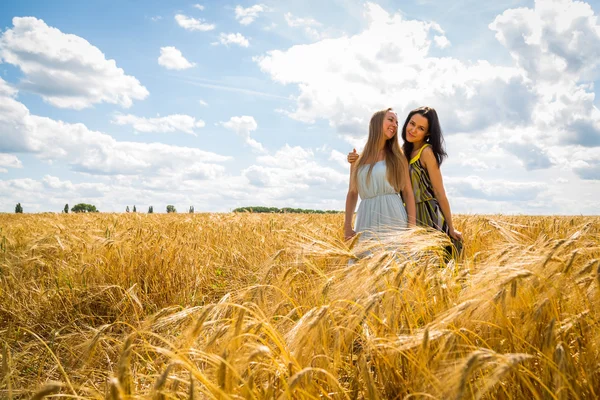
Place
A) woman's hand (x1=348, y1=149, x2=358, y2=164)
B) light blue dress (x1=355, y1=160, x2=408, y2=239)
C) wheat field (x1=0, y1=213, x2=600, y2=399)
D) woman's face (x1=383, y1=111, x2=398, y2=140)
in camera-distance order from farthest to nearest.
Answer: woman's hand (x1=348, y1=149, x2=358, y2=164), woman's face (x1=383, y1=111, x2=398, y2=140), light blue dress (x1=355, y1=160, x2=408, y2=239), wheat field (x1=0, y1=213, x2=600, y2=399)

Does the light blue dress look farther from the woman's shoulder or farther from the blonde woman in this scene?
the woman's shoulder

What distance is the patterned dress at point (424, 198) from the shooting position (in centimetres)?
391

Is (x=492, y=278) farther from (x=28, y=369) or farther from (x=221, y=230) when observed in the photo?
(x=221, y=230)

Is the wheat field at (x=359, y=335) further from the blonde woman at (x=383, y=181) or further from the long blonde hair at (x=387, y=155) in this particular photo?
the long blonde hair at (x=387, y=155)

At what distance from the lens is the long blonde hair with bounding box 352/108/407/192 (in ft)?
12.3

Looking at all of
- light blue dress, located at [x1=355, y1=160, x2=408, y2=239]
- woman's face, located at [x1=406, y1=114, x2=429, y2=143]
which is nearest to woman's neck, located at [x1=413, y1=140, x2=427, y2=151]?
woman's face, located at [x1=406, y1=114, x2=429, y2=143]

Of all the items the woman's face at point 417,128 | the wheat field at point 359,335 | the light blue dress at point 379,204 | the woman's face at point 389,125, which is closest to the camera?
the wheat field at point 359,335

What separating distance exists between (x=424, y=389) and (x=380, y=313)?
0.57 m

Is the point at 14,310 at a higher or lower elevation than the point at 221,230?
lower

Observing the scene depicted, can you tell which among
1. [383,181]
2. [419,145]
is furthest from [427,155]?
[383,181]

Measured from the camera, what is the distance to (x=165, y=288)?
12.9 feet

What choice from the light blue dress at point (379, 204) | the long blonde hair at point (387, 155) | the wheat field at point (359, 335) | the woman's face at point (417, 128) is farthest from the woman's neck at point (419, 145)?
the wheat field at point (359, 335)

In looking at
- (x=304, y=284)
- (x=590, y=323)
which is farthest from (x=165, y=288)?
(x=590, y=323)

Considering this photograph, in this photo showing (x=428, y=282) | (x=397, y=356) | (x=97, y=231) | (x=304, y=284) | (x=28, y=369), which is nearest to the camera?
(x=397, y=356)
